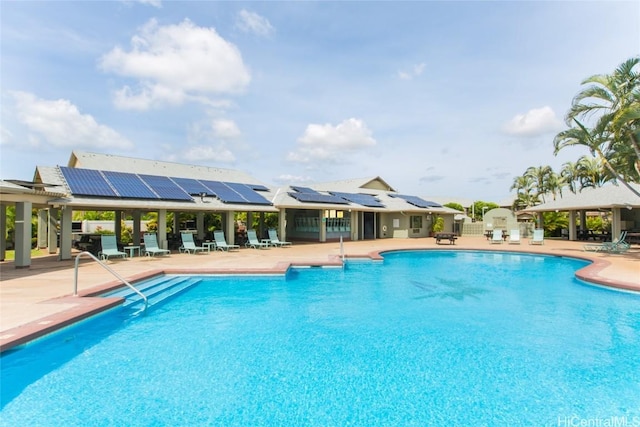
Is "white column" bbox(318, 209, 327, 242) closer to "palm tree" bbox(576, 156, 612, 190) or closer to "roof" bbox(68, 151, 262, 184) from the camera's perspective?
"roof" bbox(68, 151, 262, 184)

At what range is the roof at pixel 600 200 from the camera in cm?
2297

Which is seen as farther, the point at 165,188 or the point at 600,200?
the point at 600,200

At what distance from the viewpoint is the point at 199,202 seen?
779 inches

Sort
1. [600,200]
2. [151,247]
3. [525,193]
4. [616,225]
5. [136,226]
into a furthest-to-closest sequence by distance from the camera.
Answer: [525,193] → [600,200] → [616,225] → [136,226] → [151,247]

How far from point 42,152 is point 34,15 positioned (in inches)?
632

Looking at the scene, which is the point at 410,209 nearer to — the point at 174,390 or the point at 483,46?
the point at 483,46

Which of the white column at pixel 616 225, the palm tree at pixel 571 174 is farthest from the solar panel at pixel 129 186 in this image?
the palm tree at pixel 571 174

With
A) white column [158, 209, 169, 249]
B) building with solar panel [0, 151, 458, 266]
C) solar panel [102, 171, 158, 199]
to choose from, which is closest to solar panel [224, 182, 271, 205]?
building with solar panel [0, 151, 458, 266]

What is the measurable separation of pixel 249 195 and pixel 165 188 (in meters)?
5.24

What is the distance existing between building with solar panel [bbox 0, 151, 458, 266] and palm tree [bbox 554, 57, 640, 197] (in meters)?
13.1

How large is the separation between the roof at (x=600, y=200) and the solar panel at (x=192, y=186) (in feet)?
84.9

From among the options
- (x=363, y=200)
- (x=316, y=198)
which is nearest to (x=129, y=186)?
(x=316, y=198)

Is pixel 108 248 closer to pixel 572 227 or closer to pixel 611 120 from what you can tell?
pixel 611 120

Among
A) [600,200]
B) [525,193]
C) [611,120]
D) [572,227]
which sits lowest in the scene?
[572,227]
